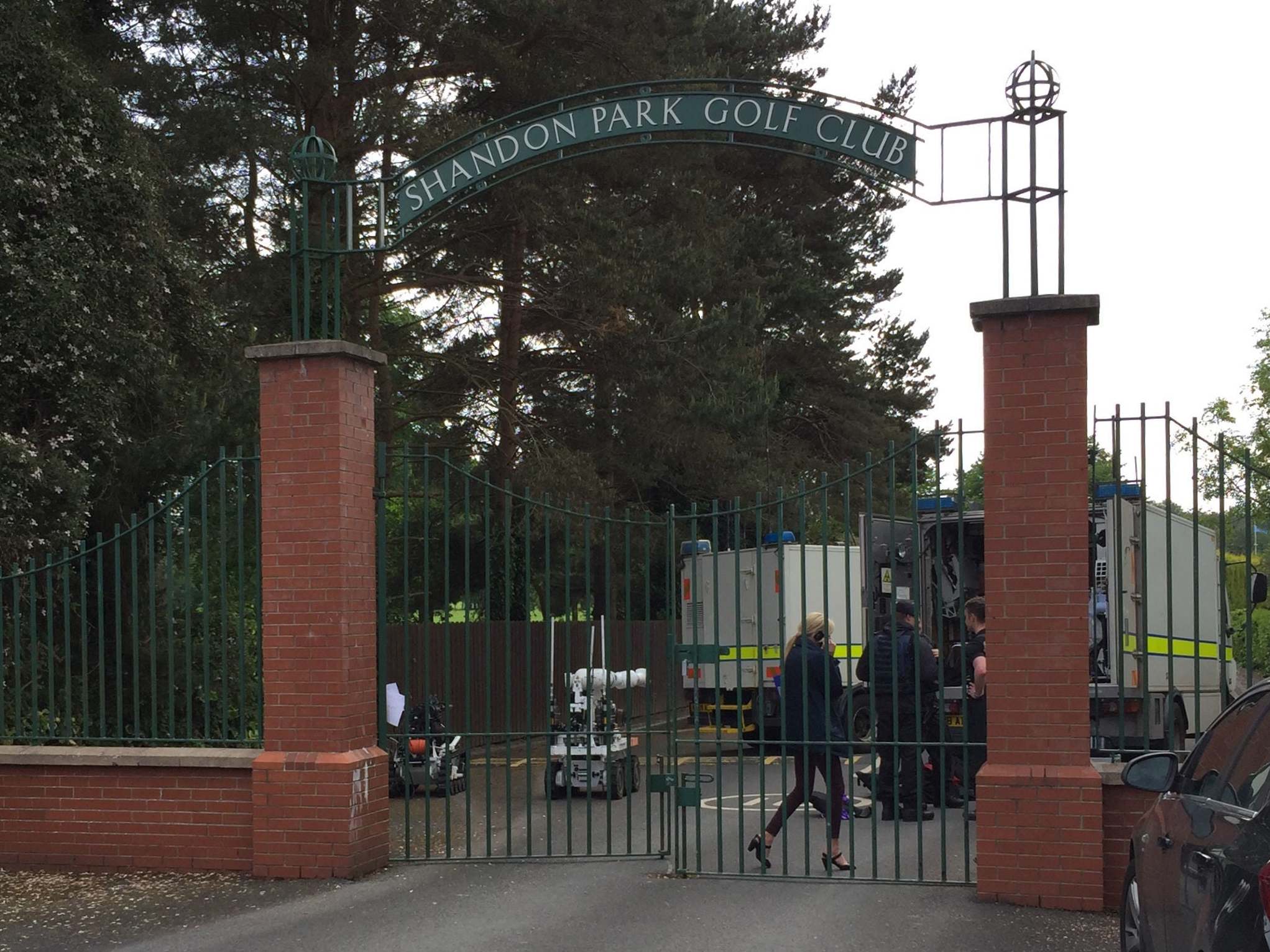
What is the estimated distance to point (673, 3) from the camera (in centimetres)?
2122

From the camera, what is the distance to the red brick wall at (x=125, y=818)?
8.89 meters

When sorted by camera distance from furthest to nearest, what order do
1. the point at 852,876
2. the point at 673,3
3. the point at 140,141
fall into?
the point at 673,3, the point at 140,141, the point at 852,876

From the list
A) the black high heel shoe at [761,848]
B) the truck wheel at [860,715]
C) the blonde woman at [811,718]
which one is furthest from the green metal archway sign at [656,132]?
the truck wheel at [860,715]

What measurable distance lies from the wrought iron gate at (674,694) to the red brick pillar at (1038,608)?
25 centimetres

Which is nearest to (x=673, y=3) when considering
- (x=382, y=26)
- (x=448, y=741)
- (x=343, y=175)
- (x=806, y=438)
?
(x=382, y=26)

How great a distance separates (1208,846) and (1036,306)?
13.3 ft

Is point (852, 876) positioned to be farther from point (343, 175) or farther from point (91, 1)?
point (91, 1)

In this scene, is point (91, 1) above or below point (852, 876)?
above

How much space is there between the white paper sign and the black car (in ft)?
16.5

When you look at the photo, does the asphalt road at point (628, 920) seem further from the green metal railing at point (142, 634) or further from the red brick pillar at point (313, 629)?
the green metal railing at point (142, 634)

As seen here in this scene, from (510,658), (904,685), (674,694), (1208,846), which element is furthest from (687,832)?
(1208,846)

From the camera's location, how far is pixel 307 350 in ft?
28.8

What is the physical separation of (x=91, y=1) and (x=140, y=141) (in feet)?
10.9

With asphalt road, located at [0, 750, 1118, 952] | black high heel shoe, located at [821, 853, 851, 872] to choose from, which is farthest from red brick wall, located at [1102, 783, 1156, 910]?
black high heel shoe, located at [821, 853, 851, 872]
